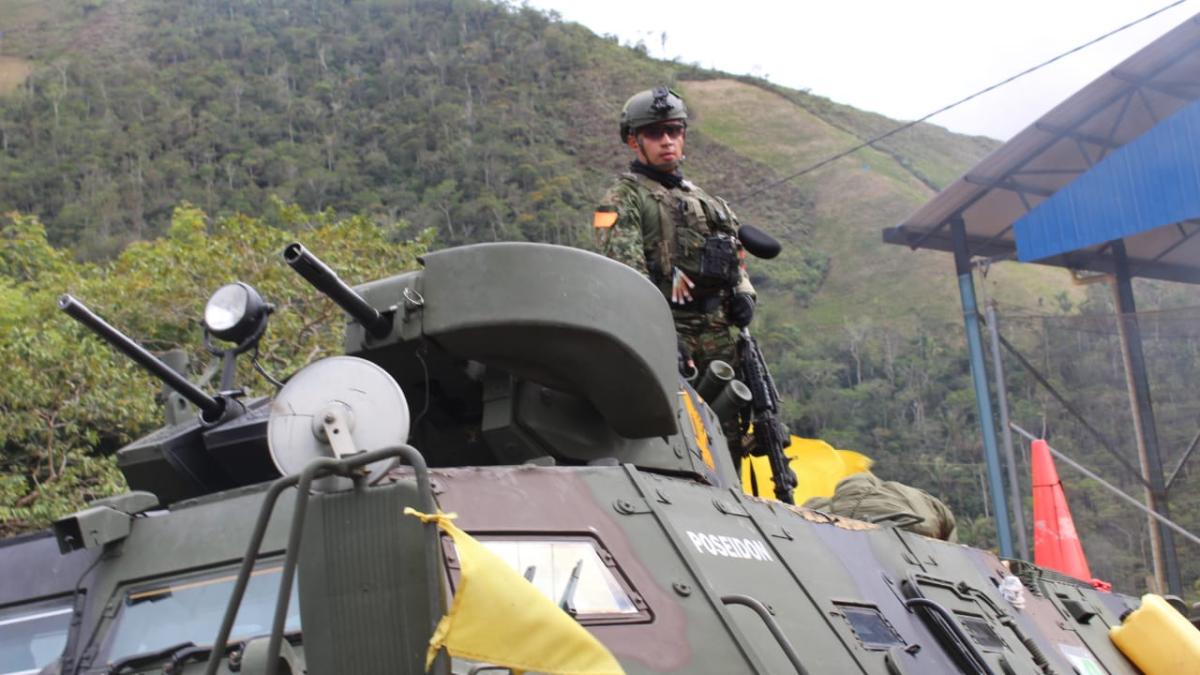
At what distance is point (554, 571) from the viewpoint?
467cm

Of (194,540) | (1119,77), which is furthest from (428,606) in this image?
(1119,77)

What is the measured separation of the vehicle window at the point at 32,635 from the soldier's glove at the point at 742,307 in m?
3.90

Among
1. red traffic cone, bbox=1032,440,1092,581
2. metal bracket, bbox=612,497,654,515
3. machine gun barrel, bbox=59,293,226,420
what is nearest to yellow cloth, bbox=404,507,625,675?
metal bracket, bbox=612,497,654,515

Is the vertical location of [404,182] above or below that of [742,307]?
above

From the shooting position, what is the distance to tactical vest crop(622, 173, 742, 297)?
7.71 meters

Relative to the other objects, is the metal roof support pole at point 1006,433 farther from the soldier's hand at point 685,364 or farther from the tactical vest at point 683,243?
the soldier's hand at point 685,364

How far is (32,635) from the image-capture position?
5.11 metres

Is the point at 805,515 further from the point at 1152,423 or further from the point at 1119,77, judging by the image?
the point at 1119,77

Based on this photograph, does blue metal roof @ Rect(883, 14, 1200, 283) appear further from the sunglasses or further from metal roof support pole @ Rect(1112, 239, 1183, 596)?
the sunglasses

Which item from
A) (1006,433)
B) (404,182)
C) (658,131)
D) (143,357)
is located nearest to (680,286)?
(658,131)

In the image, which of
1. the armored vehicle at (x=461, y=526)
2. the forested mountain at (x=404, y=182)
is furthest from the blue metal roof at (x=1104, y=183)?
the armored vehicle at (x=461, y=526)

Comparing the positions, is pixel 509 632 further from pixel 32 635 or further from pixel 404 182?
pixel 404 182

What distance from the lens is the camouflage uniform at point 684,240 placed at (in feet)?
24.7

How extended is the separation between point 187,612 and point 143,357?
58.1 inches
